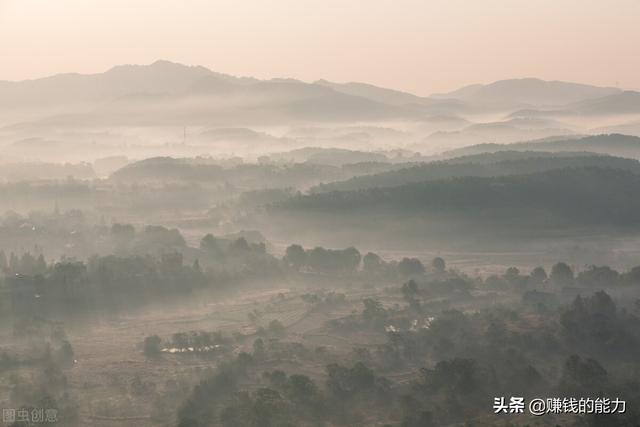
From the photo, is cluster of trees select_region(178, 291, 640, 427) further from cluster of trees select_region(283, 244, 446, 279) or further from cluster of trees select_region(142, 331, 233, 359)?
cluster of trees select_region(283, 244, 446, 279)

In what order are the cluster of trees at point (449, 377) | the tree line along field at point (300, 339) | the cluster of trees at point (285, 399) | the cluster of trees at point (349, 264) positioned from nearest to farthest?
1. the cluster of trees at point (285, 399)
2. the cluster of trees at point (449, 377)
3. the tree line along field at point (300, 339)
4. the cluster of trees at point (349, 264)

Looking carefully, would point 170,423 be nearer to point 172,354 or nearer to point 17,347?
point 172,354

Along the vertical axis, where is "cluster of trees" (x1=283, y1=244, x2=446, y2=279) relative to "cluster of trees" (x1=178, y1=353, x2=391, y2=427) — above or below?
above

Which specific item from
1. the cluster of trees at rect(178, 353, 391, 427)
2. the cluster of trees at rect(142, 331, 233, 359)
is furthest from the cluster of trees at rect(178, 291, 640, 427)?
the cluster of trees at rect(142, 331, 233, 359)

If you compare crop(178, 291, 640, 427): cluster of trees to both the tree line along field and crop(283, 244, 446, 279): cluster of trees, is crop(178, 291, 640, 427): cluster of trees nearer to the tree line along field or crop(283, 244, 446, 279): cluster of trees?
the tree line along field

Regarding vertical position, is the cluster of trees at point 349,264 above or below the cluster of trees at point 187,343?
above

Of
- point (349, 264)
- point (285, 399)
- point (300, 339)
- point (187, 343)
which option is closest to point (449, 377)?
point (285, 399)

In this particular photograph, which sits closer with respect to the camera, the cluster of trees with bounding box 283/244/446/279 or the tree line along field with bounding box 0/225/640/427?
the tree line along field with bounding box 0/225/640/427

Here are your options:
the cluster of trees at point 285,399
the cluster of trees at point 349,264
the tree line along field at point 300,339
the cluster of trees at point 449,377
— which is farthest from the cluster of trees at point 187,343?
the cluster of trees at point 349,264

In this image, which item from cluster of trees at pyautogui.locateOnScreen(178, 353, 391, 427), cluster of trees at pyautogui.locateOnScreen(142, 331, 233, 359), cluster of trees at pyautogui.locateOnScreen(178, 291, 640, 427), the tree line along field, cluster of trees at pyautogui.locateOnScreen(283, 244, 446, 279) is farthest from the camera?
cluster of trees at pyautogui.locateOnScreen(283, 244, 446, 279)

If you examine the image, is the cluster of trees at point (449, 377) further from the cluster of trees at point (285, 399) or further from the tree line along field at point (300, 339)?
the tree line along field at point (300, 339)

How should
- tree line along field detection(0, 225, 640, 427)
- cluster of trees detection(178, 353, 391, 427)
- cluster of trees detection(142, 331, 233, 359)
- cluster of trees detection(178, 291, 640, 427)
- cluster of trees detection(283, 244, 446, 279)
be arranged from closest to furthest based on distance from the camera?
cluster of trees detection(178, 353, 391, 427)
cluster of trees detection(178, 291, 640, 427)
tree line along field detection(0, 225, 640, 427)
cluster of trees detection(142, 331, 233, 359)
cluster of trees detection(283, 244, 446, 279)
